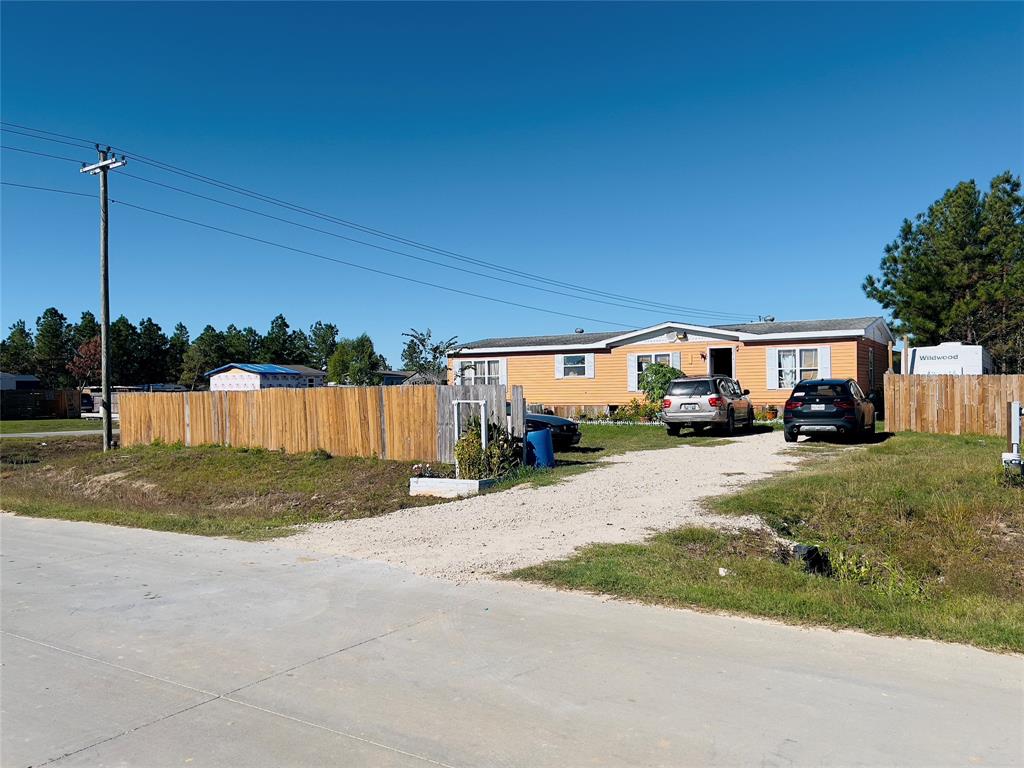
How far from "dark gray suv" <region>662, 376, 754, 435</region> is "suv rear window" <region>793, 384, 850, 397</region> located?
2.31 meters

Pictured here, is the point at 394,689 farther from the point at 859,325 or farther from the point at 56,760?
the point at 859,325

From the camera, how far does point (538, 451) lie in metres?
15.7

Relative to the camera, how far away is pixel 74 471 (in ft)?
71.1

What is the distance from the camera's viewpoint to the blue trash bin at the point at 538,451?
51.3 feet

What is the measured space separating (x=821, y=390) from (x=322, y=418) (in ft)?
41.8

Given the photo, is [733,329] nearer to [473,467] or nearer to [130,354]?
[473,467]

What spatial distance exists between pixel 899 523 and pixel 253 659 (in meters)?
8.54

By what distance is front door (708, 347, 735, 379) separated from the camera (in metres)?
30.1

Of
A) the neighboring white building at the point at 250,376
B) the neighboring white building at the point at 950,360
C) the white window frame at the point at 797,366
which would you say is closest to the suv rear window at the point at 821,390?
the neighboring white building at the point at 950,360

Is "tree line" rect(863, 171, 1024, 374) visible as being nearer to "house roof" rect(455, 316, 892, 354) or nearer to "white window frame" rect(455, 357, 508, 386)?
"house roof" rect(455, 316, 892, 354)

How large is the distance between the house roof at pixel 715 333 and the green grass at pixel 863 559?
46.7 ft

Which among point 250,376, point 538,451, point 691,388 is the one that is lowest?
point 538,451

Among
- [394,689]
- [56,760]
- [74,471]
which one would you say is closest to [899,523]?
[394,689]

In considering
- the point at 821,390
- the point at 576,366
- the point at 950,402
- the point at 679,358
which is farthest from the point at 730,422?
the point at 576,366
